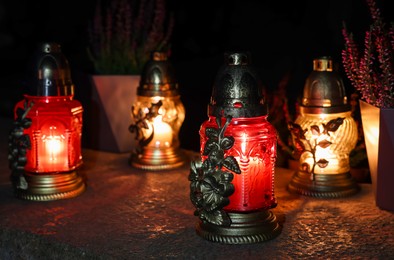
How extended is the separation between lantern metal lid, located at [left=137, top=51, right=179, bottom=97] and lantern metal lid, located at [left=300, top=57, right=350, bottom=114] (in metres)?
0.65

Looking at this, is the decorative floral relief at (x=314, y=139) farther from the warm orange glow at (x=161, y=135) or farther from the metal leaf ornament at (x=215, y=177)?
the warm orange glow at (x=161, y=135)

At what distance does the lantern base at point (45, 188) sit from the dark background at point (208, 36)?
1037 mm

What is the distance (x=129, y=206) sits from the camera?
2.06 metres

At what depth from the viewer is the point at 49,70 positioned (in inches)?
81.7

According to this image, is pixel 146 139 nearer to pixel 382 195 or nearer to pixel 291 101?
pixel 382 195

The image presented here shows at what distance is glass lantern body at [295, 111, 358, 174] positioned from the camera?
2.10 meters

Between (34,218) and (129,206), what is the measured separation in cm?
32

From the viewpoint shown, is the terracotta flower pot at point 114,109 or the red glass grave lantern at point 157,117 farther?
the terracotta flower pot at point 114,109

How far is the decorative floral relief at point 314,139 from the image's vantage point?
2.07 meters

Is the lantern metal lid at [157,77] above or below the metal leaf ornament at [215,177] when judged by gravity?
above

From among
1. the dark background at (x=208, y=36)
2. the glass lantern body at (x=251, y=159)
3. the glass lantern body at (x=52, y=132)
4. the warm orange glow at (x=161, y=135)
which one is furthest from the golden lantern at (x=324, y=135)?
the dark background at (x=208, y=36)

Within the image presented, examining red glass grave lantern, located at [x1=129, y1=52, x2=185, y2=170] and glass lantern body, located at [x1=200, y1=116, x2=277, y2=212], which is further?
red glass grave lantern, located at [x1=129, y1=52, x2=185, y2=170]

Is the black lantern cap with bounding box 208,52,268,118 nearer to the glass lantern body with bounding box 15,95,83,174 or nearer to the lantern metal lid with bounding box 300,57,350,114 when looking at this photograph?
the lantern metal lid with bounding box 300,57,350,114

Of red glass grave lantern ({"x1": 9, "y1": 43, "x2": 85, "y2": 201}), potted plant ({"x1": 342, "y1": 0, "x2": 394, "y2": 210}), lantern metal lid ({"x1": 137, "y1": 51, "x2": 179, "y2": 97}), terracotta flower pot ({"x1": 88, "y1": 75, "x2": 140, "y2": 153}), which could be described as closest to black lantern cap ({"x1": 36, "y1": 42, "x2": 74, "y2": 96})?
red glass grave lantern ({"x1": 9, "y1": 43, "x2": 85, "y2": 201})
